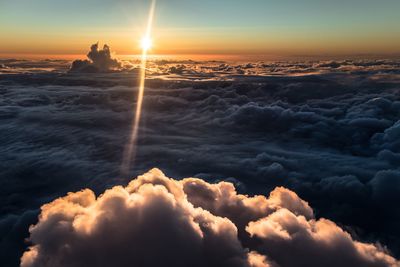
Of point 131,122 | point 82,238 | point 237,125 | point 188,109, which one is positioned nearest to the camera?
point 82,238

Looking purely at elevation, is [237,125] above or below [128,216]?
below

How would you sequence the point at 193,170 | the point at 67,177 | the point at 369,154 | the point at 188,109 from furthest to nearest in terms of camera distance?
the point at 188,109
the point at 369,154
the point at 193,170
the point at 67,177

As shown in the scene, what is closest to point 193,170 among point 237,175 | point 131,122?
point 237,175

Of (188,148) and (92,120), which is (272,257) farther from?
(92,120)

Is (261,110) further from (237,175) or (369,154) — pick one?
(237,175)

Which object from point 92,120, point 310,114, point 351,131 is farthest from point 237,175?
point 92,120

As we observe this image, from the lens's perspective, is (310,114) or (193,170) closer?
(193,170)

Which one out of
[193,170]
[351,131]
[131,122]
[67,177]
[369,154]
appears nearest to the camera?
[67,177]

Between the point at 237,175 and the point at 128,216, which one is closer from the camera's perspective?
the point at 128,216

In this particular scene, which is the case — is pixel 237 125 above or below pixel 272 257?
below
